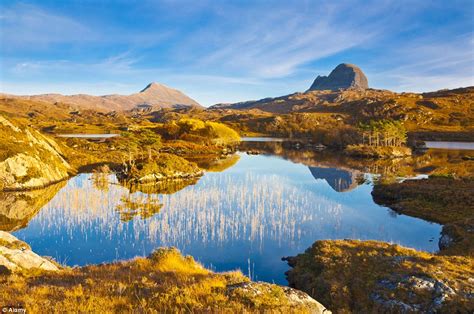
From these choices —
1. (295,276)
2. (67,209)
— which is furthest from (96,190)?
(295,276)

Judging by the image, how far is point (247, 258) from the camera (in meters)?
23.3

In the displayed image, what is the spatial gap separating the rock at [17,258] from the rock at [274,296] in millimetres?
9275

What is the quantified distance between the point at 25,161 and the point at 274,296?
4429 cm

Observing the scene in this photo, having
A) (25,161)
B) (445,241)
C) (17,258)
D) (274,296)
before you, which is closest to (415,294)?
(274,296)

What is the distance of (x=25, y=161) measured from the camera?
4388 cm

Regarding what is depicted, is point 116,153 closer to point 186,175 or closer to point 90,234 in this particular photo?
point 186,175

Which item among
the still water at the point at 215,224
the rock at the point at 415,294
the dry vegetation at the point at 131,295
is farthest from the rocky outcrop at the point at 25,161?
the rock at the point at 415,294

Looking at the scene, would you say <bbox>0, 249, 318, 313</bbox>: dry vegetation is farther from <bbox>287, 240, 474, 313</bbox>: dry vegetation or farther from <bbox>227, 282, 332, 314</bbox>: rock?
<bbox>287, 240, 474, 313</bbox>: dry vegetation

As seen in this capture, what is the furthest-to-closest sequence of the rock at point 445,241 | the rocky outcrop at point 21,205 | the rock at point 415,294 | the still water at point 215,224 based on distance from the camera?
the rocky outcrop at point 21,205 < the still water at point 215,224 < the rock at point 445,241 < the rock at point 415,294

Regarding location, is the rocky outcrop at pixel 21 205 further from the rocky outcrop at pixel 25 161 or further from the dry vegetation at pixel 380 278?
the dry vegetation at pixel 380 278

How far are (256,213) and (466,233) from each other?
18.2 m

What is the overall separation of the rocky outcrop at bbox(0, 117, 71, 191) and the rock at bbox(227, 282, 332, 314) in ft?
135

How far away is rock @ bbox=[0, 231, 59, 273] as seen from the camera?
13758 mm

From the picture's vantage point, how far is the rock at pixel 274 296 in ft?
34.1
